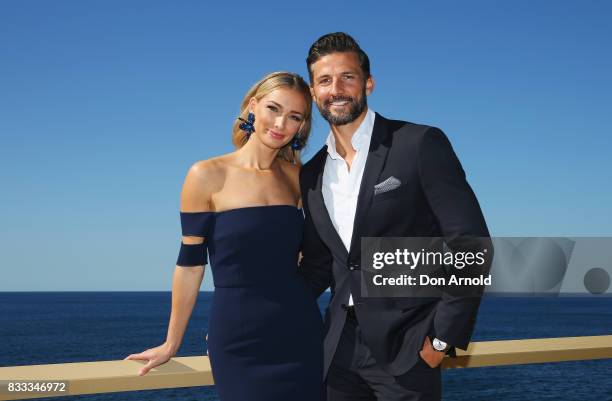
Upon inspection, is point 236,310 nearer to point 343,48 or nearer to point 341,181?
point 341,181

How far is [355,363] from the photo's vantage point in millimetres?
2627

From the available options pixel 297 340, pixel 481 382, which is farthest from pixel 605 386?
pixel 297 340

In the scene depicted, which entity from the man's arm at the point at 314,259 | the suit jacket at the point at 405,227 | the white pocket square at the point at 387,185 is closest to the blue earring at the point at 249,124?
the man's arm at the point at 314,259

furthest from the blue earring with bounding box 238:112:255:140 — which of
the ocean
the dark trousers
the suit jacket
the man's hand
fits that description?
the ocean

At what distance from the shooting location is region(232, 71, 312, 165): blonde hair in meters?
3.15

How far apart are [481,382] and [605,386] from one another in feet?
40.9

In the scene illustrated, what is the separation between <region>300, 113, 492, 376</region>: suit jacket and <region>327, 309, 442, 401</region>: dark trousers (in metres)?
0.04

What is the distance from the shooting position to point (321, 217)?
2809mm

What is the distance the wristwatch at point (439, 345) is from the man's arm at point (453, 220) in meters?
0.02

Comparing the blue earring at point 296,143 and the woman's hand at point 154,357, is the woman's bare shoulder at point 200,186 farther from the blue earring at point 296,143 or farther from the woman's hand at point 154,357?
the woman's hand at point 154,357

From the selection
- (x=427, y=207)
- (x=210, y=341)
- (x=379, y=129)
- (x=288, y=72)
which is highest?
(x=288, y=72)

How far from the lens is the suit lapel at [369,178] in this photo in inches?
104

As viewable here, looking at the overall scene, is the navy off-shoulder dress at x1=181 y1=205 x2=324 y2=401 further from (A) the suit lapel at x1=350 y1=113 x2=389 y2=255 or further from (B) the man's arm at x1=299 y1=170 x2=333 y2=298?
(A) the suit lapel at x1=350 y1=113 x2=389 y2=255

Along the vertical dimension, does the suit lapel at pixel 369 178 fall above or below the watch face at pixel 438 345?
above
